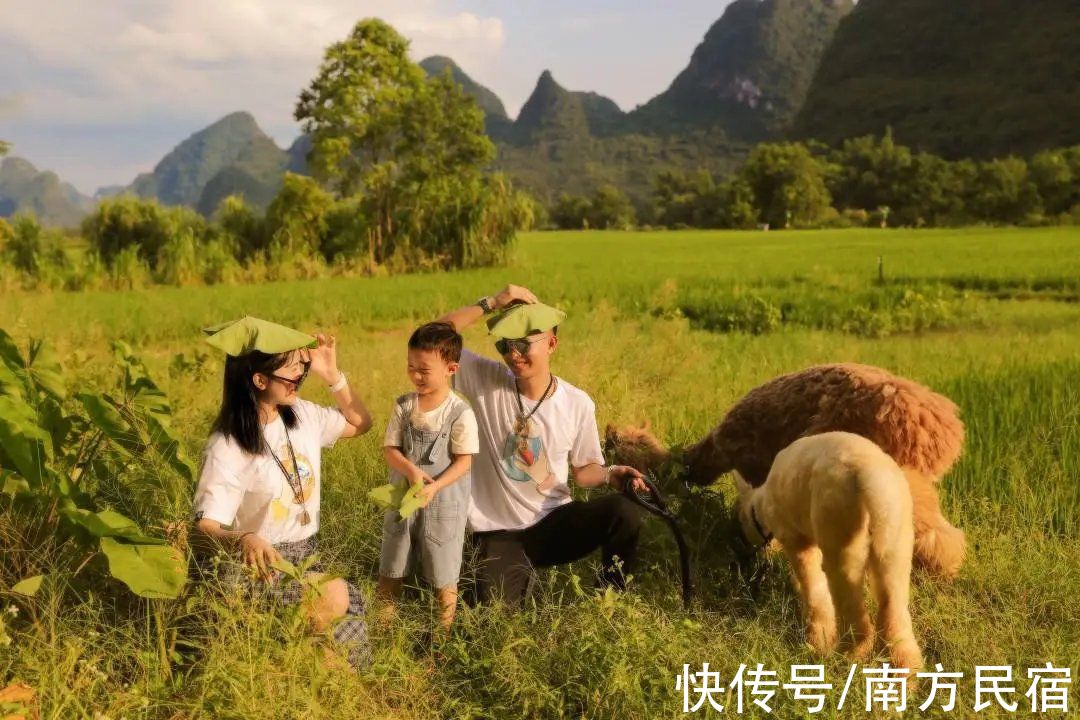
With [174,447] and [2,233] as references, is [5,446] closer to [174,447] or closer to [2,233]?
[174,447]

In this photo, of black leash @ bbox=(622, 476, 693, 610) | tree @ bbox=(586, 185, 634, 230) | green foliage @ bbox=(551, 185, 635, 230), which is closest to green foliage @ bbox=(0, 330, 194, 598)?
black leash @ bbox=(622, 476, 693, 610)

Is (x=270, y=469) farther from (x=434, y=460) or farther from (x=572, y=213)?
(x=572, y=213)

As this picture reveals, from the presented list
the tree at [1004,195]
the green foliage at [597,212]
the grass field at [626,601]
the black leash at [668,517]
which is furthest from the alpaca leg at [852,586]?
the green foliage at [597,212]

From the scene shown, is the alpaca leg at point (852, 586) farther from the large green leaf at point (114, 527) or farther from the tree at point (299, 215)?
the tree at point (299, 215)

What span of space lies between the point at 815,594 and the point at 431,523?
137 centimetres

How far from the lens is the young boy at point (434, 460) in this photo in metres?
3.03

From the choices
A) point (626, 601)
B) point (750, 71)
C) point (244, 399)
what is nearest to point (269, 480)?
point (244, 399)

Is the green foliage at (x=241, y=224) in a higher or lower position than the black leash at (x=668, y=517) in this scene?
higher

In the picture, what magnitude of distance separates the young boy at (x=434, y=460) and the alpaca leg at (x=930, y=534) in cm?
161

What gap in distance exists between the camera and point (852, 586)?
8.25 ft

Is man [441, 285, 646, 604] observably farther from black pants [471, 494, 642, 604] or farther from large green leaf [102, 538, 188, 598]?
large green leaf [102, 538, 188, 598]

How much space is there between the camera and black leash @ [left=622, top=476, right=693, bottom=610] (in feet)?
9.77

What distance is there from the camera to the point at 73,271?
14.9 metres

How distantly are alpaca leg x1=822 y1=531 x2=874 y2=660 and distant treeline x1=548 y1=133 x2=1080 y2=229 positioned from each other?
27803 millimetres
